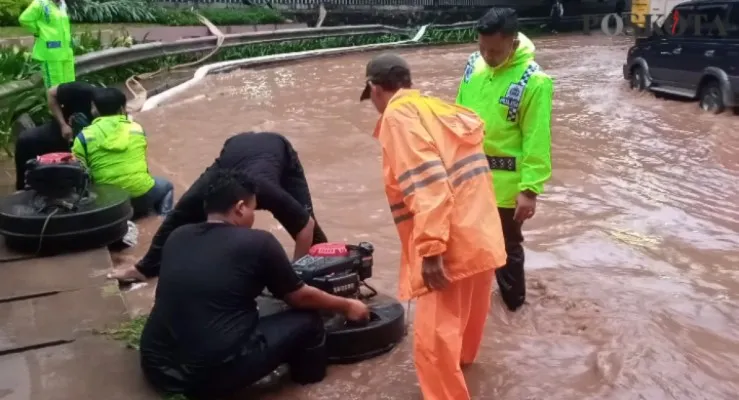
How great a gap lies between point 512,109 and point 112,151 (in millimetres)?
3436

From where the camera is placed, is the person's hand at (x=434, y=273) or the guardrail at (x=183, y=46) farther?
the guardrail at (x=183, y=46)

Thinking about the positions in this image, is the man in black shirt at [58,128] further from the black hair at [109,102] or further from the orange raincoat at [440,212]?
the orange raincoat at [440,212]

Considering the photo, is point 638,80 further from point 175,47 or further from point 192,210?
point 192,210

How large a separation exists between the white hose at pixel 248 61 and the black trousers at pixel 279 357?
8980mm

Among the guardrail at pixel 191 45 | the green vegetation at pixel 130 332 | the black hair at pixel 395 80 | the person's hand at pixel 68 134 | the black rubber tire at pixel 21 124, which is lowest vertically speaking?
the green vegetation at pixel 130 332

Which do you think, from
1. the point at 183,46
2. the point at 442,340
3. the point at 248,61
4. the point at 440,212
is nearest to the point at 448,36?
the point at 248,61

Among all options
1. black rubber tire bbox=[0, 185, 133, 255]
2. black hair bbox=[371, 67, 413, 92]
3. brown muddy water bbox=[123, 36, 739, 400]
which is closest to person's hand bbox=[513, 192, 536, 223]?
brown muddy water bbox=[123, 36, 739, 400]

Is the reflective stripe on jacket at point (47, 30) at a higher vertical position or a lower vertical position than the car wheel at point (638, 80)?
higher

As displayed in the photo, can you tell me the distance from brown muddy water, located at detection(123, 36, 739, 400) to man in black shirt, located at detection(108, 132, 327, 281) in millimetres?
340

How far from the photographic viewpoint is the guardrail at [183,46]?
11.1 meters

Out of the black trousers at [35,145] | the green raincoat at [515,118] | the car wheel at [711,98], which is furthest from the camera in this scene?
the car wheel at [711,98]

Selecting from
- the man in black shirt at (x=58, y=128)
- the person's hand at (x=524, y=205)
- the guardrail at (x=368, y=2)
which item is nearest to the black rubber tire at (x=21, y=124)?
the man in black shirt at (x=58, y=128)

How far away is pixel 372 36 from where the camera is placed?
25.5m

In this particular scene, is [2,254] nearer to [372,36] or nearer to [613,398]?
[613,398]
